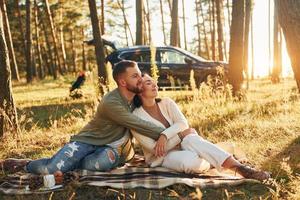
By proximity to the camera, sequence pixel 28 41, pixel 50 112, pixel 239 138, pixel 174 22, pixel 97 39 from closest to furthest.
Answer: pixel 239 138 < pixel 50 112 < pixel 97 39 < pixel 174 22 < pixel 28 41

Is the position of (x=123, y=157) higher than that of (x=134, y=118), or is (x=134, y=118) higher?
(x=134, y=118)

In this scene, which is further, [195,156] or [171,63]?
[171,63]

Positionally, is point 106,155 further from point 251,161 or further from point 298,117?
point 298,117

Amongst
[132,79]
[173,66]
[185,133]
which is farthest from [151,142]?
[173,66]

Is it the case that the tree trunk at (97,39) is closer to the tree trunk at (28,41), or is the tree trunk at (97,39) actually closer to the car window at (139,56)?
the car window at (139,56)

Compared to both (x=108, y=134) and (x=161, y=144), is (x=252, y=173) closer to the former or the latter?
(x=161, y=144)

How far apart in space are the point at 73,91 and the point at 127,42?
1104 inches

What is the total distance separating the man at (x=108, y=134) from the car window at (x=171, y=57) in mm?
10708

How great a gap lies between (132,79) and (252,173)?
1754 mm

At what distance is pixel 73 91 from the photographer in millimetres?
15438

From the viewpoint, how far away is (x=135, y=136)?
5.71m

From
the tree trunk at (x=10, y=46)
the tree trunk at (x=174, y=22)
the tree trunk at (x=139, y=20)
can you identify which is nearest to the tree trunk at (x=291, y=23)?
the tree trunk at (x=139, y=20)

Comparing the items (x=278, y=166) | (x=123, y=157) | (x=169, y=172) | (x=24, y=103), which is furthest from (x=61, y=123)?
(x=24, y=103)

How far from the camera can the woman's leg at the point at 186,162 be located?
5.35 meters
